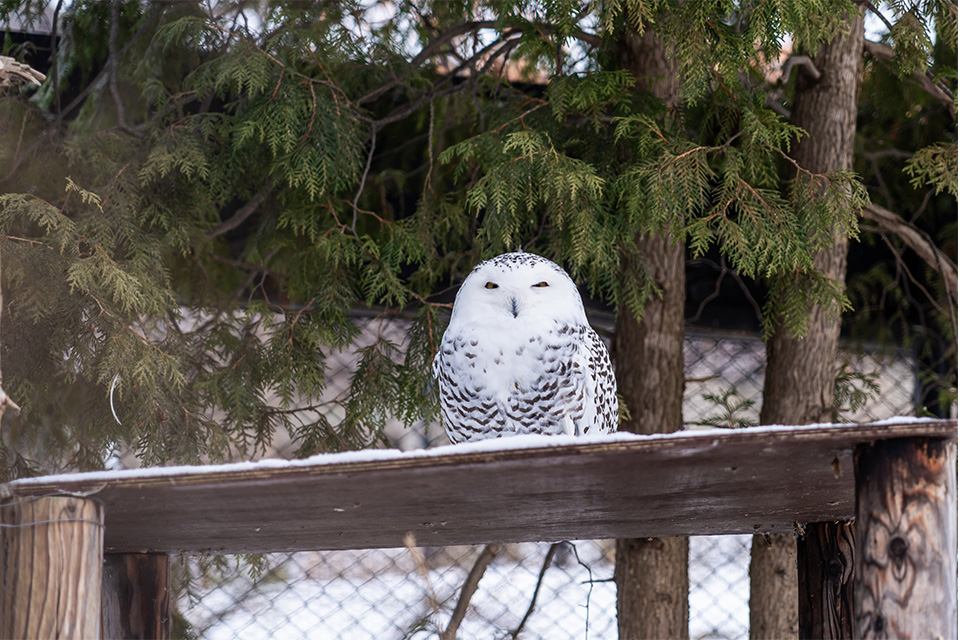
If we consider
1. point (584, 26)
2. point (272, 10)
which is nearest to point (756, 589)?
point (584, 26)

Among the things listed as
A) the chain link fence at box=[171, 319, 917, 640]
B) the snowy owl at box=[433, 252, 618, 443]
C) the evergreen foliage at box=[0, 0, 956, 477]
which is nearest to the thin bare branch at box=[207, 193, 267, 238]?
the evergreen foliage at box=[0, 0, 956, 477]

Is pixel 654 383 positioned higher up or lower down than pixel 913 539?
higher up

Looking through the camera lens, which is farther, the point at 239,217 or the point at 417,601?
the point at 417,601

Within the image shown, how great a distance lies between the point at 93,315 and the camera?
2184 millimetres

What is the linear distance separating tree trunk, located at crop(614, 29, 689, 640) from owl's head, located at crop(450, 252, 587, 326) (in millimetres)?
795

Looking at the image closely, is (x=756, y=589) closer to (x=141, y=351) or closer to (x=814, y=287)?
(x=814, y=287)

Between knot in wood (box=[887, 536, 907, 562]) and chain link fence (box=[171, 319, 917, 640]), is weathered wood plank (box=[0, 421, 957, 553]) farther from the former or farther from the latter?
chain link fence (box=[171, 319, 917, 640])

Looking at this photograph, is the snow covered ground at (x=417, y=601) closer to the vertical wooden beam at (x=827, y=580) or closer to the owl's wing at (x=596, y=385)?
the owl's wing at (x=596, y=385)

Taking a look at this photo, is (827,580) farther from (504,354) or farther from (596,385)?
(504,354)

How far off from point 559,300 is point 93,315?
1.25 meters

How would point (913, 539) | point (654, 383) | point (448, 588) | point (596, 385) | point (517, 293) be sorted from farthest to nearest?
point (448, 588) → point (654, 383) → point (596, 385) → point (517, 293) → point (913, 539)

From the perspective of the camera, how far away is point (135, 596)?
1712 millimetres

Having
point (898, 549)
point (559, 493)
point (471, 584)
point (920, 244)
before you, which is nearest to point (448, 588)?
point (471, 584)

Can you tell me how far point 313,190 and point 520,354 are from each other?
2.73ft
